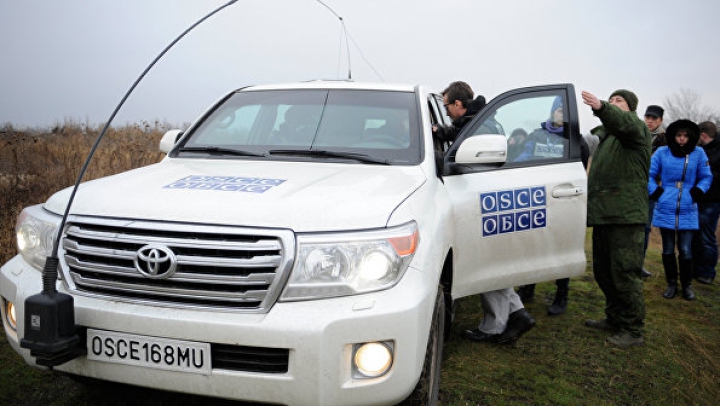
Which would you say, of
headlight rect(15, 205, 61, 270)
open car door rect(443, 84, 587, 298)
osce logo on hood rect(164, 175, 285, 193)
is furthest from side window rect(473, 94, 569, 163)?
headlight rect(15, 205, 61, 270)

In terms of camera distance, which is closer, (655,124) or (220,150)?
(220,150)

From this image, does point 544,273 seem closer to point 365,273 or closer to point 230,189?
point 365,273

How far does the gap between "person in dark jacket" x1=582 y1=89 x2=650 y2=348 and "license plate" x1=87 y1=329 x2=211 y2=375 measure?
3178 millimetres

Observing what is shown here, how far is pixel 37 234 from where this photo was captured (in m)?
2.36

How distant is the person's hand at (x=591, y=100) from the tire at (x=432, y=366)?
197 cm

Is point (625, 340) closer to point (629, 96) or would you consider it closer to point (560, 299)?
point (560, 299)

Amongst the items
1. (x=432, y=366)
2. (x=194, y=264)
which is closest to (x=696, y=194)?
(x=432, y=366)

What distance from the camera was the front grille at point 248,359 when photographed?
6.47 ft

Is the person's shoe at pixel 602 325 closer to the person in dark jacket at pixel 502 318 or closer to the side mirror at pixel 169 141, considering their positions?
the person in dark jacket at pixel 502 318

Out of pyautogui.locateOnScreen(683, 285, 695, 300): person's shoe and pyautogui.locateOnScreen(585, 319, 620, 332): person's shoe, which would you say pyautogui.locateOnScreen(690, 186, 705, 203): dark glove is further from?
pyautogui.locateOnScreen(585, 319, 620, 332): person's shoe

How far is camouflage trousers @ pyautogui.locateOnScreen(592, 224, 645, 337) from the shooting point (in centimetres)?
404

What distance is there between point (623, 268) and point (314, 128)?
8.34 ft

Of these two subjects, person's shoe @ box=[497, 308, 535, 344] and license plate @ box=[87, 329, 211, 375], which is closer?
license plate @ box=[87, 329, 211, 375]

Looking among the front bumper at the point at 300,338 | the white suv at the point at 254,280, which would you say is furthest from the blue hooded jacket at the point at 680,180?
the front bumper at the point at 300,338
